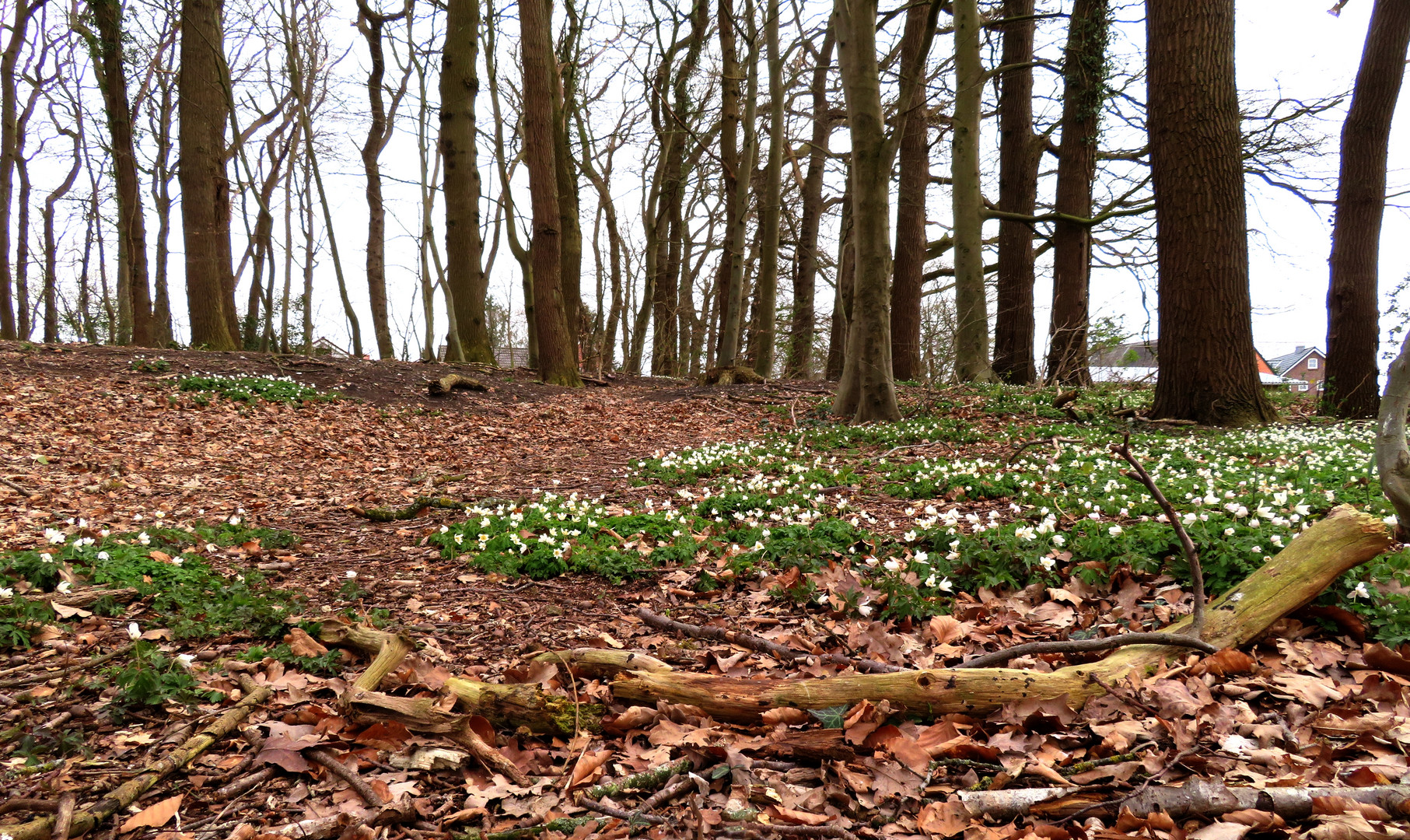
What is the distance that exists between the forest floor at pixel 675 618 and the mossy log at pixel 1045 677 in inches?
2.9

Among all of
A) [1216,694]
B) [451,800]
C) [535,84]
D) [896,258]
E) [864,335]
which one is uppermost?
[535,84]

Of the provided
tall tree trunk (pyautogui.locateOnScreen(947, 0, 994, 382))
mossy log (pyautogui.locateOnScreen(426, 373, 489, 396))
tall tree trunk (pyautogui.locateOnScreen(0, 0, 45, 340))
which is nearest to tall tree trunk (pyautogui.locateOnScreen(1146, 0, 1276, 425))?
tall tree trunk (pyautogui.locateOnScreen(947, 0, 994, 382))

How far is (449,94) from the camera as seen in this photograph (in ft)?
50.5

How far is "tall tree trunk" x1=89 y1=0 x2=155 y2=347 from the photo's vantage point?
15.8 m

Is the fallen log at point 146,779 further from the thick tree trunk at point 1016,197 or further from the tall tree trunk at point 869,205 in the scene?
the thick tree trunk at point 1016,197

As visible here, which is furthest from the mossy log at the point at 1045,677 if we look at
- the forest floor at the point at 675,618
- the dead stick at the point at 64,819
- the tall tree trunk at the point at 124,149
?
the tall tree trunk at the point at 124,149

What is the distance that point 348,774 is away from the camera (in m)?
2.71

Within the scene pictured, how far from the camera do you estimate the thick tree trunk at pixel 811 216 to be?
1981 cm

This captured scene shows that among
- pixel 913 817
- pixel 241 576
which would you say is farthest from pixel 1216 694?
pixel 241 576

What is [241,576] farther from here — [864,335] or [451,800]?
A: [864,335]

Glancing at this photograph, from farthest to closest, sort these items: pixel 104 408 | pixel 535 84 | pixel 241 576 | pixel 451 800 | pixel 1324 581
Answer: pixel 535 84 < pixel 104 408 < pixel 241 576 < pixel 1324 581 < pixel 451 800

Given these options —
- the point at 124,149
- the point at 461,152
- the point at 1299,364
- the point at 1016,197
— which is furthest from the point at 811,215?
the point at 1299,364

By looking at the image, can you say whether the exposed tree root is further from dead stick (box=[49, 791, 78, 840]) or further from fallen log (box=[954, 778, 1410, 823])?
fallen log (box=[954, 778, 1410, 823])

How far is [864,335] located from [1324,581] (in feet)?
24.6
